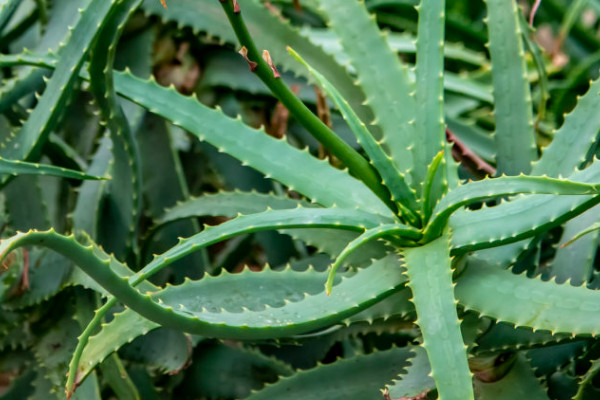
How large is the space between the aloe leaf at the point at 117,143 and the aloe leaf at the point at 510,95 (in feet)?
1.11

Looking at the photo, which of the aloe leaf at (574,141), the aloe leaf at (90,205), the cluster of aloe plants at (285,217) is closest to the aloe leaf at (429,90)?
the cluster of aloe plants at (285,217)

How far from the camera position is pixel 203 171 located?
1.04 m

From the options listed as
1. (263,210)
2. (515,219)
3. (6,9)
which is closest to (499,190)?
(515,219)

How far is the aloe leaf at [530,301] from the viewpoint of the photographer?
574 mm

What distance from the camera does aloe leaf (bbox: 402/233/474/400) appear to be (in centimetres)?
51

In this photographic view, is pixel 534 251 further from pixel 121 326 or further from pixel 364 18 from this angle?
pixel 121 326

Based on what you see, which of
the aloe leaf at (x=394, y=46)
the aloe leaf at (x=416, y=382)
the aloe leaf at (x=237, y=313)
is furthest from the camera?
the aloe leaf at (x=394, y=46)

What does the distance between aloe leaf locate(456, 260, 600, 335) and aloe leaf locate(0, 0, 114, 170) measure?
0.39 metres

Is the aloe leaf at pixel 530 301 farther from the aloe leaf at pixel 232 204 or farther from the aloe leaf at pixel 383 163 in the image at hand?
the aloe leaf at pixel 232 204

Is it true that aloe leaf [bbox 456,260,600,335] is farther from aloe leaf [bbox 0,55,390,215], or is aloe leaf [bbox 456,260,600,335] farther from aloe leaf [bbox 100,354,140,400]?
aloe leaf [bbox 100,354,140,400]

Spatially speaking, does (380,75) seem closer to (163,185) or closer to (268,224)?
(268,224)

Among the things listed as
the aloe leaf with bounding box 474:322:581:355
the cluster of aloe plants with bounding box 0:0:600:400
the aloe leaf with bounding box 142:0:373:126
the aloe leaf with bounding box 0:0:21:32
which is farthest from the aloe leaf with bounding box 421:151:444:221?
the aloe leaf with bounding box 0:0:21:32

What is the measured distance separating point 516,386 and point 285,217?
9.8 inches

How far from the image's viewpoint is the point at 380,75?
73 cm
